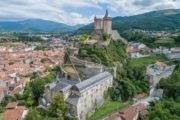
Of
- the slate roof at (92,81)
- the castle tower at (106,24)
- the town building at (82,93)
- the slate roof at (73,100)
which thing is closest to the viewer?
the slate roof at (73,100)

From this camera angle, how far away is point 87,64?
45906 millimetres

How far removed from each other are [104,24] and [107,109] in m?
21.2

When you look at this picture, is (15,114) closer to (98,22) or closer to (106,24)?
(106,24)

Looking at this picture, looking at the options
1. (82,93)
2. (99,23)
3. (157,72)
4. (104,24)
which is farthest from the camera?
(99,23)

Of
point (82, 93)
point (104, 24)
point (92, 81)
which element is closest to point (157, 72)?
point (104, 24)

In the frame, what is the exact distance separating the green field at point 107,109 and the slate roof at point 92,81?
4.24 meters

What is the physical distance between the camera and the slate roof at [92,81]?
122 ft

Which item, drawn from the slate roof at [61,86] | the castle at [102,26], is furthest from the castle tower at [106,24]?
the slate roof at [61,86]

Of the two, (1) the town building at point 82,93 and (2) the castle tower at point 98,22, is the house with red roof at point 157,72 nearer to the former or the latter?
(1) the town building at point 82,93

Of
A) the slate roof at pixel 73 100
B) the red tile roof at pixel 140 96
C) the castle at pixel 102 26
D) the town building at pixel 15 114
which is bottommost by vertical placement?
the red tile roof at pixel 140 96

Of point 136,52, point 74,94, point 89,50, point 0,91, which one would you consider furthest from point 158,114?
point 136,52

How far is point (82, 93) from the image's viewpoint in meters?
36.8

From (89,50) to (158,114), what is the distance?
22.4 m

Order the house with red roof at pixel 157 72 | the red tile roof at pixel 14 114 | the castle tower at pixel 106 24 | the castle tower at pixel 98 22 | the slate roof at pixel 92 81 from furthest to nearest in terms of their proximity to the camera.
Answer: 1. the castle tower at pixel 98 22
2. the castle tower at pixel 106 24
3. the house with red roof at pixel 157 72
4. the slate roof at pixel 92 81
5. the red tile roof at pixel 14 114
